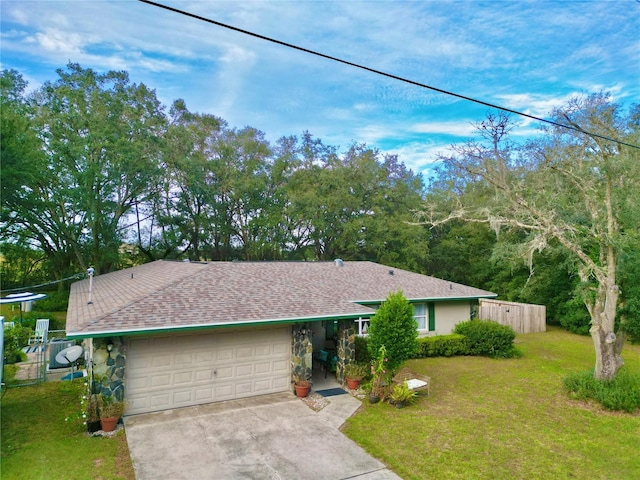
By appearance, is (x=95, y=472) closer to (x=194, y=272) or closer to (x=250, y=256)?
(x=194, y=272)

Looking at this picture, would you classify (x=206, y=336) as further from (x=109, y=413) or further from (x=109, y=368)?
(x=109, y=413)

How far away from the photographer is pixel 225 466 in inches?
288

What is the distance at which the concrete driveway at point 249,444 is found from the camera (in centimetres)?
714

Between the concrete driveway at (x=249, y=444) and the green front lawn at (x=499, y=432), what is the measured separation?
25.1 inches

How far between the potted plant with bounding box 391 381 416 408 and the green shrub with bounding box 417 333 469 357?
5.38 meters

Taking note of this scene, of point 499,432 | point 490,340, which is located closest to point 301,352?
point 499,432

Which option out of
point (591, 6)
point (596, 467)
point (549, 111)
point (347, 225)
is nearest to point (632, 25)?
point (591, 6)

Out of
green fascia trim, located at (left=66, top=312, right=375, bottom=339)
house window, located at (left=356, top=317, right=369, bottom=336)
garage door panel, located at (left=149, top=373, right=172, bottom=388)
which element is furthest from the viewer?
house window, located at (left=356, top=317, right=369, bottom=336)

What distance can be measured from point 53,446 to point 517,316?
21405 millimetres


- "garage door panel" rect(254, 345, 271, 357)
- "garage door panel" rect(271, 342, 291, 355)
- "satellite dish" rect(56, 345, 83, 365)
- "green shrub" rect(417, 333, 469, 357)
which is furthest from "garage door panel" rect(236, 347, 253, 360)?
"green shrub" rect(417, 333, 469, 357)

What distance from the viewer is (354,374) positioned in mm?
11906

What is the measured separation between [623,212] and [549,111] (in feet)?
12.1

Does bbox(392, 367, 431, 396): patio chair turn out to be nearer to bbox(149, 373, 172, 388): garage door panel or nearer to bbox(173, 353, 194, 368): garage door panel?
bbox(173, 353, 194, 368): garage door panel

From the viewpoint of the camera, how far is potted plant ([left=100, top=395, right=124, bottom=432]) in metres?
8.64
